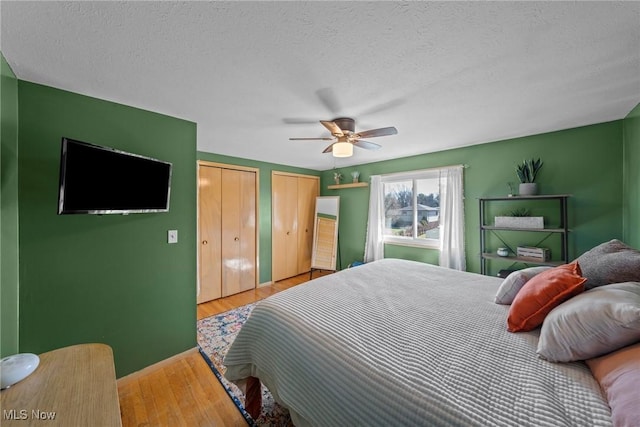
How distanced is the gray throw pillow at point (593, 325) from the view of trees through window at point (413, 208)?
256 cm

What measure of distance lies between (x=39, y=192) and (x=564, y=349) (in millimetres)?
3033

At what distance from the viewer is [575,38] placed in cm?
117

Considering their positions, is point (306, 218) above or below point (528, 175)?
below

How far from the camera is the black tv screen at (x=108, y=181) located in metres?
1.32

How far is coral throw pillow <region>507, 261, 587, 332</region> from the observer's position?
3.84 feet

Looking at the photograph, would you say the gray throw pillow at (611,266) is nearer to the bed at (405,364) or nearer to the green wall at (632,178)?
the bed at (405,364)

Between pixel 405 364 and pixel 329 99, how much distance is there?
174 cm

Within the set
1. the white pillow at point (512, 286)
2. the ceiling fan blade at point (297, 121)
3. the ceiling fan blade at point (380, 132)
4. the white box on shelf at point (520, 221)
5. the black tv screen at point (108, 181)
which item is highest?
the ceiling fan blade at point (297, 121)

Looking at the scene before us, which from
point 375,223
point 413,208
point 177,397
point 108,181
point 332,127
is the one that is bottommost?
point 177,397

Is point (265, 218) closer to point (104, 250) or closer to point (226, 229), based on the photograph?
point (226, 229)

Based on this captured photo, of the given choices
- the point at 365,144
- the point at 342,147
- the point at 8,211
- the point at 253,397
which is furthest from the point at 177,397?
the point at 365,144

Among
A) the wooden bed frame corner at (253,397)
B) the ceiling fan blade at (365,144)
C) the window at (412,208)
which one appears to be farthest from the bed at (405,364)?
the window at (412,208)

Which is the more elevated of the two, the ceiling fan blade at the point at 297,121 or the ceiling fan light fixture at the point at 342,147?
the ceiling fan blade at the point at 297,121

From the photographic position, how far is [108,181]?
1534 mm
